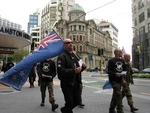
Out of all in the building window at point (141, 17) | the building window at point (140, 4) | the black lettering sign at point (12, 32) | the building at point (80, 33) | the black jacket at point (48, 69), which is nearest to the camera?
the black jacket at point (48, 69)

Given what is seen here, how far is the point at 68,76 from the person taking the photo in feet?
15.5

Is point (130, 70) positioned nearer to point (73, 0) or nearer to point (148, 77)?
point (148, 77)

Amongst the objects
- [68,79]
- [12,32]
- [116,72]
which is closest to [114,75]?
[116,72]

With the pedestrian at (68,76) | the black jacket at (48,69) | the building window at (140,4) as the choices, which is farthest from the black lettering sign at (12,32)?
the building window at (140,4)

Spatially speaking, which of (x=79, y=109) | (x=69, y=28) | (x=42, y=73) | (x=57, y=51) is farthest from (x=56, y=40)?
(x=69, y=28)

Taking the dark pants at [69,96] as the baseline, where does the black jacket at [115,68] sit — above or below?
above

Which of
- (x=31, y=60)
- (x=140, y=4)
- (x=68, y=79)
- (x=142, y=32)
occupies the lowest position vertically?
(x=68, y=79)

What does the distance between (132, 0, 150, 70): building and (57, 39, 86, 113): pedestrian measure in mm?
40224

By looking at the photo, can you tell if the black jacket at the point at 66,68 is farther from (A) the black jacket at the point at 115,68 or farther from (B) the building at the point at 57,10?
(B) the building at the point at 57,10

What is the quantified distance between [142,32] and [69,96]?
152 ft

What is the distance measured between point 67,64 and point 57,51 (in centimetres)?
151

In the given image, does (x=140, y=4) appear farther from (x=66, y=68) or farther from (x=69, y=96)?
(x=69, y=96)

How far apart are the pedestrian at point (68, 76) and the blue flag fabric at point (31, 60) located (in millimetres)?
1372

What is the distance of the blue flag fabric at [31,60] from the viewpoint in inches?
254
